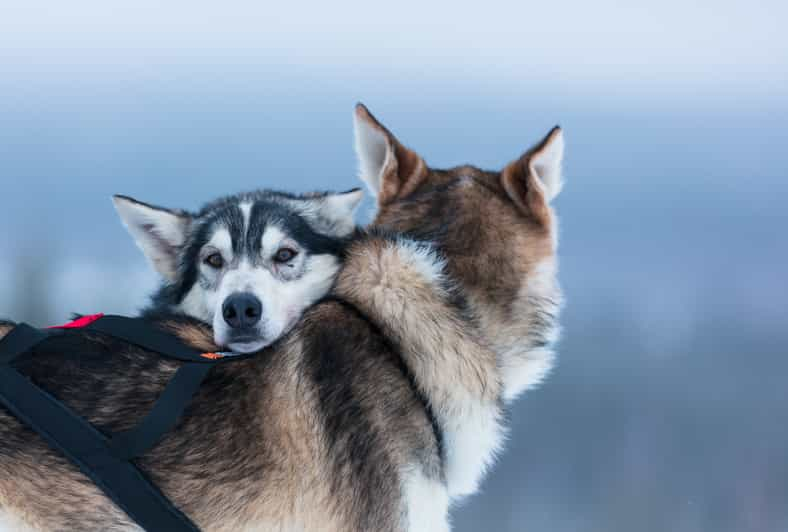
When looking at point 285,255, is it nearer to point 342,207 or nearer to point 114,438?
point 342,207

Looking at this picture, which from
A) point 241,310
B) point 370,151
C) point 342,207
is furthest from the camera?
point 342,207

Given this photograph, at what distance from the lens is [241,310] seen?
8.70ft

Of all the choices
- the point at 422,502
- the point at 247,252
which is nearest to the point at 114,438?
the point at 422,502

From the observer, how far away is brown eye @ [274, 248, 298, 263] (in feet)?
9.80

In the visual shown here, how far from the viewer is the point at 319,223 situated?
3.11 m

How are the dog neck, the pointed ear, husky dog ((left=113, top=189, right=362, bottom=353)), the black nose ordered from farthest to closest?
1. the pointed ear
2. husky dog ((left=113, top=189, right=362, bottom=353))
3. the black nose
4. the dog neck

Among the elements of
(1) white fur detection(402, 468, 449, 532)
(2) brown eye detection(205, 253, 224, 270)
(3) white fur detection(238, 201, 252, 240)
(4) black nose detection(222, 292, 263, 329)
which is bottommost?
(1) white fur detection(402, 468, 449, 532)

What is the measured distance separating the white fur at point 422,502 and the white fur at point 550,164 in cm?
103

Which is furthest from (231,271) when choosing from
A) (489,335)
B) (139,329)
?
(489,335)

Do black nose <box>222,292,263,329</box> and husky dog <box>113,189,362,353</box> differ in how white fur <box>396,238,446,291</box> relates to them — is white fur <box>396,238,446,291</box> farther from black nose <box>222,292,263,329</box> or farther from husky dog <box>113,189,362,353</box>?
black nose <box>222,292,263,329</box>

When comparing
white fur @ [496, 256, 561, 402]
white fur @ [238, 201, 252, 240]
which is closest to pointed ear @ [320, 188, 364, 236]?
white fur @ [238, 201, 252, 240]

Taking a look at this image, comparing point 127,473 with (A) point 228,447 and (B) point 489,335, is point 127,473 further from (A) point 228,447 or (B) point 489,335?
(B) point 489,335

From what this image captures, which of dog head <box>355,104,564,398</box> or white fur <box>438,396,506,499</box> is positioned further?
dog head <box>355,104,564,398</box>

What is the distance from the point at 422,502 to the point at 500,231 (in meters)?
0.89
